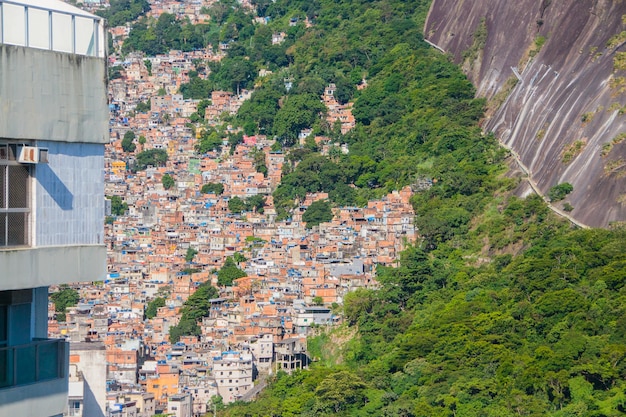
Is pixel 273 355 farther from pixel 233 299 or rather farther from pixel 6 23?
pixel 6 23

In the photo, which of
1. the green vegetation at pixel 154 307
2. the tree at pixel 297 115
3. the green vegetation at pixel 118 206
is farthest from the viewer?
the green vegetation at pixel 118 206

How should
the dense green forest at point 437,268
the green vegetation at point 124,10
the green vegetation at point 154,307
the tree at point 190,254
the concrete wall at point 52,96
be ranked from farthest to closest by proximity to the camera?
the green vegetation at point 124,10, the tree at point 190,254, the green vegetation at point 154,307, the dense green forest at point 437,268, the concrete wall at point 52,96

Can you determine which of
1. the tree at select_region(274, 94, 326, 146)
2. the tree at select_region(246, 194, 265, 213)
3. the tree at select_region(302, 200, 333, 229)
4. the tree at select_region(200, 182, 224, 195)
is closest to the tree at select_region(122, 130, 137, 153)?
the tree at select_region(200, 182, 224, 195)

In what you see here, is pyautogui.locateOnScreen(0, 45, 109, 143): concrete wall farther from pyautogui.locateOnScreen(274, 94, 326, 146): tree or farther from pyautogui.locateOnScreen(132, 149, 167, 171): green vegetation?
pyautogui.locateOnScreen(132, 149, 167, 171): green vegetation

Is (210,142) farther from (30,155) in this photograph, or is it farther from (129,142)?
(30,155)

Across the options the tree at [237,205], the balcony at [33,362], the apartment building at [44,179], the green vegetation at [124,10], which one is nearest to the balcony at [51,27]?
the apartment building at [44,179]

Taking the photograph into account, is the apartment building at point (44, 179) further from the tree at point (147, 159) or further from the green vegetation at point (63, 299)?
the tree at point (147, 159)

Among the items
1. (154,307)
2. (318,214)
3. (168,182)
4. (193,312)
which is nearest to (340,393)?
(193,312)
